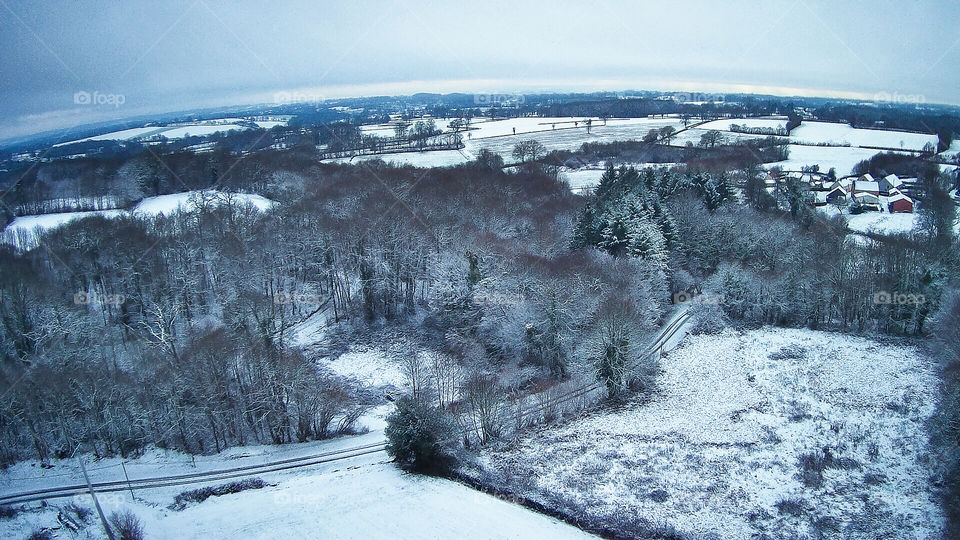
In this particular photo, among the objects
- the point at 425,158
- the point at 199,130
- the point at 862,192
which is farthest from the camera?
the point at 199,130

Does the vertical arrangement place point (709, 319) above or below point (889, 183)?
below

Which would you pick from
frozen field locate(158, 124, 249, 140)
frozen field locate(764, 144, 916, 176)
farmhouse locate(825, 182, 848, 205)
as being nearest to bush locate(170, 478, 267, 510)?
farmhouse locate(825, 182, 848, 205)

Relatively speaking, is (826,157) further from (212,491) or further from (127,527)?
(127,527)

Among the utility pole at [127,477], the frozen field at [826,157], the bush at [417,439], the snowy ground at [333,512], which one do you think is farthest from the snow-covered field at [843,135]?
the utility pole at [127,477]

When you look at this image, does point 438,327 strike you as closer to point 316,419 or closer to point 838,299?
point 316,419

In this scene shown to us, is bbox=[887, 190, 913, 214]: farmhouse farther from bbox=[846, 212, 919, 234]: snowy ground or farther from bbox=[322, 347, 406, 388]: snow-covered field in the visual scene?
bbox=[322, 347, 406, 388]: snow-covered field

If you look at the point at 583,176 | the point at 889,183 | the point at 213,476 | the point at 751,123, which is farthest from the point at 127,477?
the point at 751,123

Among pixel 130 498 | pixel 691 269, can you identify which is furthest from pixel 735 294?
pixel 130 498
